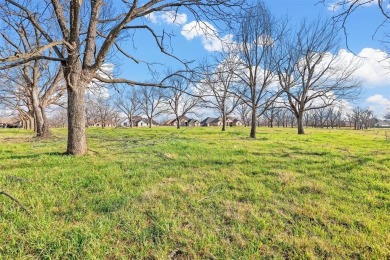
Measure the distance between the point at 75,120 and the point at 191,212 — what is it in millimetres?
4869

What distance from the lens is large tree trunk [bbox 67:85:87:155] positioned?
667 centimetres

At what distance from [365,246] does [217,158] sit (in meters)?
4.20

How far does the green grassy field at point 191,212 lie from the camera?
8.28 feet

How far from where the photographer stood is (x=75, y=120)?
6.68m

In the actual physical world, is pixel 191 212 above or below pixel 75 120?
below

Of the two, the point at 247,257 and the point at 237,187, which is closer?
the point at 247,257

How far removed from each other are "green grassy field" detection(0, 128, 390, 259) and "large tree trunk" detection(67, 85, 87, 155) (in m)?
1.13

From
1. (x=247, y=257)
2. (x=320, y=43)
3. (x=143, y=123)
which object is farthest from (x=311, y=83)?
(x=143, y=123)

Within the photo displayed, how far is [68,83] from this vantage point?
6.51 m

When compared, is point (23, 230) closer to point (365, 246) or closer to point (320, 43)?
point (365, 246)

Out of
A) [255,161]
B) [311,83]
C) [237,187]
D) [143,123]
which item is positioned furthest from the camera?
[143,123]

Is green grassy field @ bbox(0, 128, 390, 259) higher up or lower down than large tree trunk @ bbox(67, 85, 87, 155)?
lower down

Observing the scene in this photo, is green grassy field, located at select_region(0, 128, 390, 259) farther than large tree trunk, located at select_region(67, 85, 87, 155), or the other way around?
large tree trunk, located at select_region(67, 85, 87, 155)

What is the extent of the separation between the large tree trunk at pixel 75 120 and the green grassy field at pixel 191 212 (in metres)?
1.13
